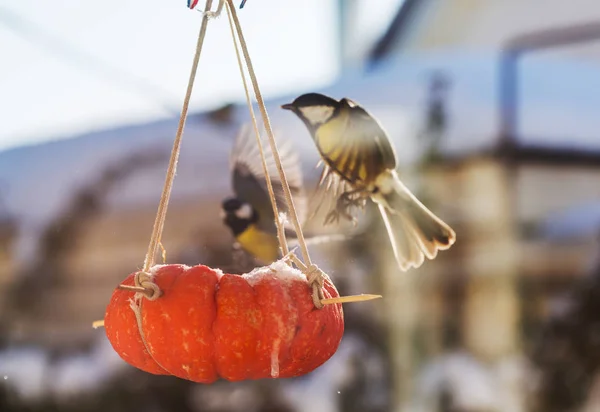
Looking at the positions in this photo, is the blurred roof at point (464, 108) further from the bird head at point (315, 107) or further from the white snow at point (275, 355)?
the white snow at point (275, 355)

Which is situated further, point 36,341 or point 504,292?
point 36,341

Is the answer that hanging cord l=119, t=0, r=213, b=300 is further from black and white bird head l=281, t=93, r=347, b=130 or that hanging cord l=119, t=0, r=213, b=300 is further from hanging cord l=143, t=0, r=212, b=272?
black and white bird head l=281, t=93, r=347, b=130

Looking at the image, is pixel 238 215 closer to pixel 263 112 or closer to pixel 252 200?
pixel 252 200

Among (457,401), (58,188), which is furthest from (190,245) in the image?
(457,401)

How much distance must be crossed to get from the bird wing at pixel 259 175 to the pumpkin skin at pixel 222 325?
35cm

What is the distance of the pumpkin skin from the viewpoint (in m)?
0.49

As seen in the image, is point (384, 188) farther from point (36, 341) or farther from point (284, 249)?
point (36, 341)

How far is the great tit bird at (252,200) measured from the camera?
92 cm

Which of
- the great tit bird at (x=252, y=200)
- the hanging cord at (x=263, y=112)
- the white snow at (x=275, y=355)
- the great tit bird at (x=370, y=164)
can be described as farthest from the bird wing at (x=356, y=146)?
the white snow at (x=275, y=355)

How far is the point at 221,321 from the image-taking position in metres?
0.50

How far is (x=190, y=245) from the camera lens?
1.22 metres

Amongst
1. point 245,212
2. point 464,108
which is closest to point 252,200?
point 245,212

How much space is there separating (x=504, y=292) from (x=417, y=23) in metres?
1.17

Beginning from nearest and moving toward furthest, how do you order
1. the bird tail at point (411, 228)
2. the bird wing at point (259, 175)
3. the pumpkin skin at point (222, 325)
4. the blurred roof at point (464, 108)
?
1. the pumpkin skin at point (222, 325)
2. the bird tail at point (411, 228)
3. the bird wing at point (259, 175)
4. the blurred roof at point (464, 108)
